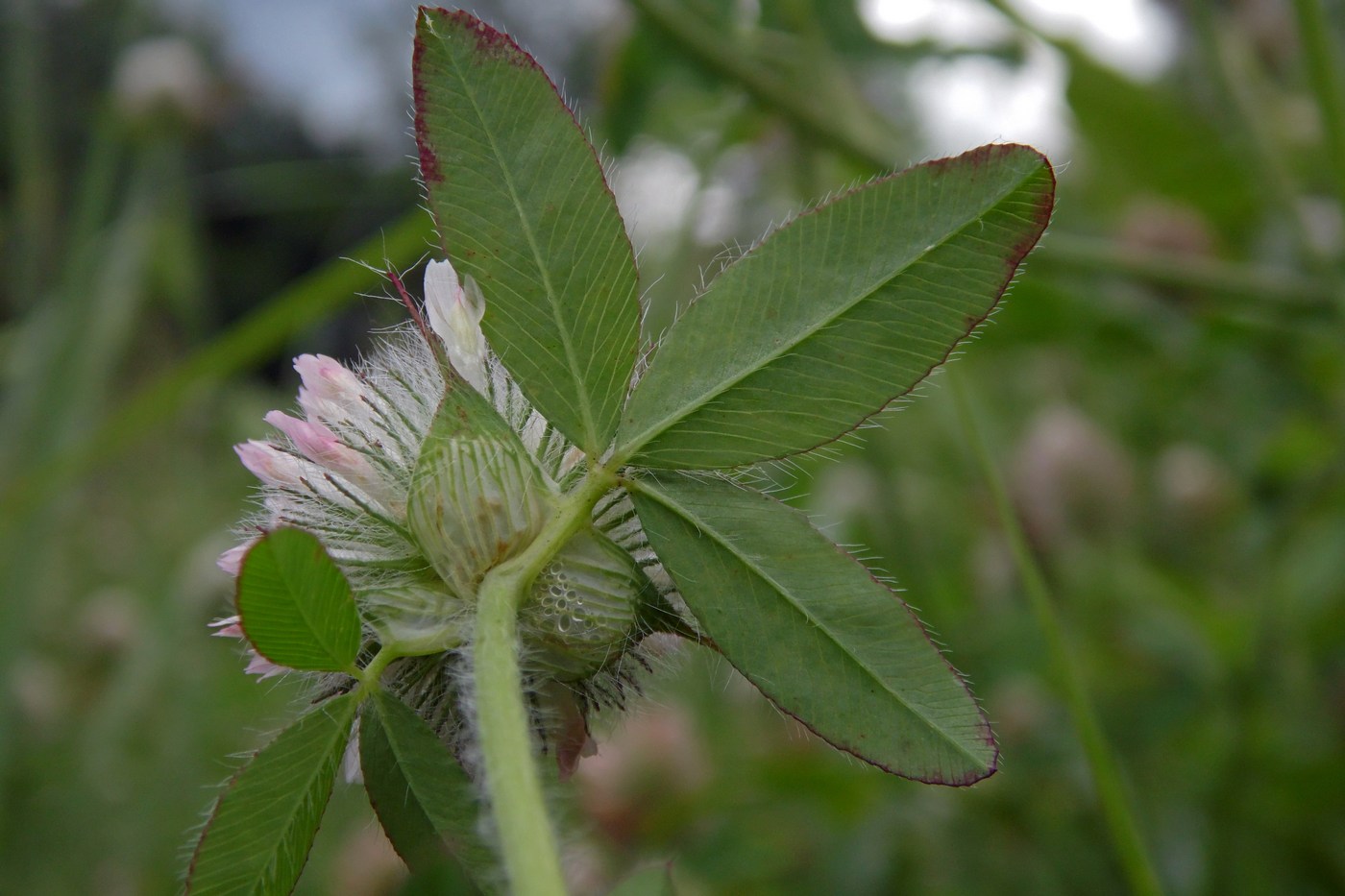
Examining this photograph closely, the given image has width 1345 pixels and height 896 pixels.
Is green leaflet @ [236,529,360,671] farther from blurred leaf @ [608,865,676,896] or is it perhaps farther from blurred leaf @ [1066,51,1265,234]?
blurred leaf @ [1066,51,1265,234]

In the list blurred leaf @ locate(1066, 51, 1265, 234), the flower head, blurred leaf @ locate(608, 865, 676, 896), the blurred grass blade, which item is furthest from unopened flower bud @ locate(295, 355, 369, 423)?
blurred leaf @ locate(1066, 51, 1265, 234)

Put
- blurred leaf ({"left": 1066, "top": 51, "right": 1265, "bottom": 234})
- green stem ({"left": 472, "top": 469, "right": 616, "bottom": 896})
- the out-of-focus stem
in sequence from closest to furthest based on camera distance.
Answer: green stem ({"left": 472, "top": 469, "right": 616, "bottom": 896}) < the out-of-focus stem < blurred leaf ({"left": 1066, "top": 51, "right": 1265, "bottom": 234})

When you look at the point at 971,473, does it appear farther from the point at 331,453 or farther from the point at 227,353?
the point at 331,453

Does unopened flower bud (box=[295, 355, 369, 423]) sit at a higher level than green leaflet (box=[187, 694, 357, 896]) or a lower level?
higher

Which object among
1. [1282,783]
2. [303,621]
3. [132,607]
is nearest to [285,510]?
[303,621]

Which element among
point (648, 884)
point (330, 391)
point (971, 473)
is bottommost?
point (971, 473)

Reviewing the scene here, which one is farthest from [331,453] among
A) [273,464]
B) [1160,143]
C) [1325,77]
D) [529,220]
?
[1160,143]
